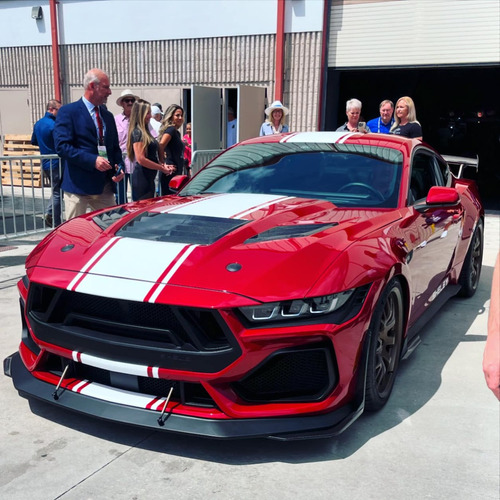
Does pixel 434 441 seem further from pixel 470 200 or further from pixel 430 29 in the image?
pixel 430 29

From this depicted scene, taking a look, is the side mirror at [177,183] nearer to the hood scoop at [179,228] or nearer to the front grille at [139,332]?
the hood scoop at [179,228]

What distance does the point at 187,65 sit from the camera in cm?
1250

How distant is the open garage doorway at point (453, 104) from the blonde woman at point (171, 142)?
10.3 m

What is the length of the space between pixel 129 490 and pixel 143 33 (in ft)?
39.1

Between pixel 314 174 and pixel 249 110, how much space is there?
7.90 metres

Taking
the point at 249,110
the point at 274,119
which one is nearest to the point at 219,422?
the point at 274,119

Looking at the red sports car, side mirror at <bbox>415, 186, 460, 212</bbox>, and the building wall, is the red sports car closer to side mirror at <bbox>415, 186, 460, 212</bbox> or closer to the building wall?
side mirror at <bbox>415, 186, 460, 212</bbox>

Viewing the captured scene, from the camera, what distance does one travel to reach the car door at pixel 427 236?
336 cm

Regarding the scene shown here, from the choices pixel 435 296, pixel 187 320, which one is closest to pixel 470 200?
pixel 435 296

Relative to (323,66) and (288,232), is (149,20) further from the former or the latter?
(288,232)

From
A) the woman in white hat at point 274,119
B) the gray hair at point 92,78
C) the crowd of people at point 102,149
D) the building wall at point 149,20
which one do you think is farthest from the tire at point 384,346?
the building wall at point 149,20

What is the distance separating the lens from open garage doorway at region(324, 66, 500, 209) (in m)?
17.1

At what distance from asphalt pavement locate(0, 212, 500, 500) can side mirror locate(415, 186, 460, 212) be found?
1100mm

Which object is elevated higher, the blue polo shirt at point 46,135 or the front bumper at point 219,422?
the blue polo shirt at point 46,135
